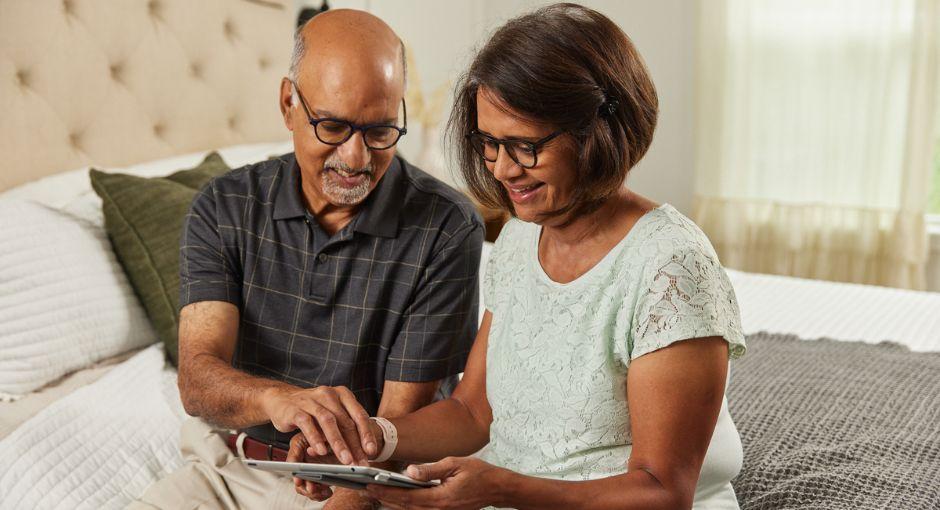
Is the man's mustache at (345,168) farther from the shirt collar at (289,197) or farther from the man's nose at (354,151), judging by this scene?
the shirt collar at (289,197)

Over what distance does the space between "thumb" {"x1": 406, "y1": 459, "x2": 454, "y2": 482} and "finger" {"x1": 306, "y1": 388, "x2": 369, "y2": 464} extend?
8.9 inches

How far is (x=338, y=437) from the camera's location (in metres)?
1.23

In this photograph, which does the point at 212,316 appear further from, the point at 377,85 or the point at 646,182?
the point at 646,182

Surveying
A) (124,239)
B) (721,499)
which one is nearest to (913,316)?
(721,499)

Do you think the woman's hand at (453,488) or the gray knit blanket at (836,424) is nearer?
the woman's hand at (453,488)

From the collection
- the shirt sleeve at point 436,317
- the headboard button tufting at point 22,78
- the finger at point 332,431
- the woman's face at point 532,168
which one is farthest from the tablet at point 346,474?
the headboard button tufting at point 22,78

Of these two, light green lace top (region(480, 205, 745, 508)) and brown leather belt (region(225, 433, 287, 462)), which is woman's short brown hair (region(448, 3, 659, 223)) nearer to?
light green lace top (region(480, 205, 745, 508))

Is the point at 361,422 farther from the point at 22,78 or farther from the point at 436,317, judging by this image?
the point at 22,78

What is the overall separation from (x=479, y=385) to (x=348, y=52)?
0.58 metres

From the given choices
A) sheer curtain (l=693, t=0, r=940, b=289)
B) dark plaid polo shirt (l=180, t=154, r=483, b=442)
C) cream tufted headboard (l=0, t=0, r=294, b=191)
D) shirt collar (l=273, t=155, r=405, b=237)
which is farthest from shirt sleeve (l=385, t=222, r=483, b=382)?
sheer curtain (l=693, t=0, r=940, b=289)

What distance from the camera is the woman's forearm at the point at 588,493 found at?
107 cm

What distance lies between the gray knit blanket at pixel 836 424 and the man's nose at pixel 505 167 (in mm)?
648

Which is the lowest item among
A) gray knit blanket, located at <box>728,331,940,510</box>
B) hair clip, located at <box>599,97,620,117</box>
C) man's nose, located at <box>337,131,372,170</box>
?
gray knit blanket, located at <box>728,331,940,510</box>

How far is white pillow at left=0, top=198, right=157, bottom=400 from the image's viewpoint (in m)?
1.74
